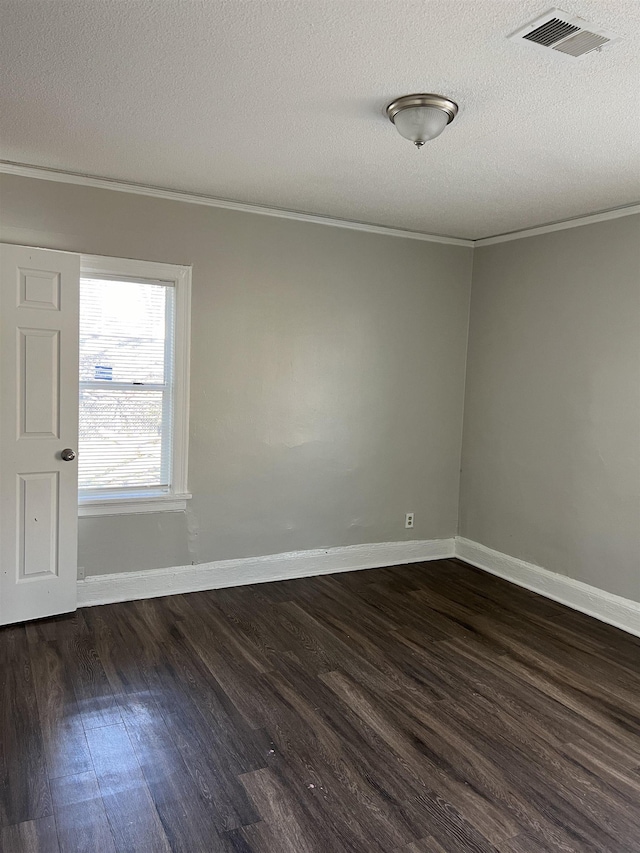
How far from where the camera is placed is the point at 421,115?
2529mm

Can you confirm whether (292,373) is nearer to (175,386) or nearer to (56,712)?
(175,386)

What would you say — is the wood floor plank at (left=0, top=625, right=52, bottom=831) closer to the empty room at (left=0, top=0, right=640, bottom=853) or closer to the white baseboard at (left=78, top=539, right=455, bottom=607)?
the empty room at (left=0, top=0, right=640, bottom=853)

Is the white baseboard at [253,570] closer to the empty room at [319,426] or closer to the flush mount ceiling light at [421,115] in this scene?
the empty room at [319,426]

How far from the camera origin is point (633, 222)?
387cm

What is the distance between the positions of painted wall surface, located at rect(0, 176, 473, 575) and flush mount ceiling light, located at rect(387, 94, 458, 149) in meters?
1.83

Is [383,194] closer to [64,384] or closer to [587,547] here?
[64,384]

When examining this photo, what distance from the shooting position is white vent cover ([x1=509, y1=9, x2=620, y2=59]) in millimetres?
1903

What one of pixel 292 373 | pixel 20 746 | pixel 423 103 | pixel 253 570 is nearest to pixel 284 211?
pixel 292 373

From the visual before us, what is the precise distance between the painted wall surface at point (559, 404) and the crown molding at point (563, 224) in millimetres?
36

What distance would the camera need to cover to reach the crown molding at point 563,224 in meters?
3.91

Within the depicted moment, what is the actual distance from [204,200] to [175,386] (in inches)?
46.9

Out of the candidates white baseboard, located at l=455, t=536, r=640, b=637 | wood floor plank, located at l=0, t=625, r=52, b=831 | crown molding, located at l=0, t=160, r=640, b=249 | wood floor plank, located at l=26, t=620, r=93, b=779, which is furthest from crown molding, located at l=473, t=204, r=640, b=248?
wood floor plank, located at l=0, t=625, r=52, b=831

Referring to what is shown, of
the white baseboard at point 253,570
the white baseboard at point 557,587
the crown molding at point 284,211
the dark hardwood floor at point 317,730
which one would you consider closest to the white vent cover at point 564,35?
the crown molding at point 284,211

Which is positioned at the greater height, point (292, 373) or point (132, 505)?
point (292, 373)
